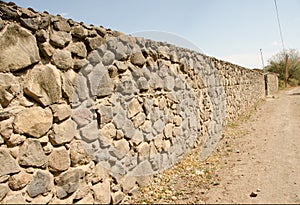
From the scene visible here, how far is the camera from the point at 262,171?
11.8ft

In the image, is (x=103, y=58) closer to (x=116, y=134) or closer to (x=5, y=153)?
(x=116, y=134)

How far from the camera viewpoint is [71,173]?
91.2 inches

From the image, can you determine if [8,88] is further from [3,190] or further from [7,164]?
[3,190]

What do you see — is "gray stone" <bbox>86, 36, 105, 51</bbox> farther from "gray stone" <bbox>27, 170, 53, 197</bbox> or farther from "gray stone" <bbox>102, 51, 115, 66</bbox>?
"gray stone" <bbox>27, 170, 53, 197</bbox>

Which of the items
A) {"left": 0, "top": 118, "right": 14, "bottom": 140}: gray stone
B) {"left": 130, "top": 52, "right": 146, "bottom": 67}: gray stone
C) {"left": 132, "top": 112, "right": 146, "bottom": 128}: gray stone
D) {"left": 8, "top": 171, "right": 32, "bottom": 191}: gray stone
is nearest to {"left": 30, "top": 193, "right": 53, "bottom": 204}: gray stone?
{"left": 8, "top": 171, "right": 32, "bottom": 191}: gray stone

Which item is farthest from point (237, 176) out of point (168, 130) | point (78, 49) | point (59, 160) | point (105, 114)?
point (78, 49)

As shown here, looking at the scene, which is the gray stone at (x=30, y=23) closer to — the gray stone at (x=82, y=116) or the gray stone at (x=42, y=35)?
the gray stone at (x=42, y=35)

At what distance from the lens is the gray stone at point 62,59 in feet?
7.25

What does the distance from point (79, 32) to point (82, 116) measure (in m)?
0.81

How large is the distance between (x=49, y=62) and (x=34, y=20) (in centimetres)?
35

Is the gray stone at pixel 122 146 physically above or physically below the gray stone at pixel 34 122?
below

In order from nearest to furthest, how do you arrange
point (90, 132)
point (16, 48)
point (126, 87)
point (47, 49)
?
1. point (16, 48)
2. point (47, 49)
3. point (90, 132)
4. point (126, 87)

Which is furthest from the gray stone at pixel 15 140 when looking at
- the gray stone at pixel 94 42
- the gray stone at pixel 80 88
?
the gray stone at pixel 94 42

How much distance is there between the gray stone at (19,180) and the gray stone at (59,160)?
0.21 metres
